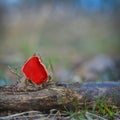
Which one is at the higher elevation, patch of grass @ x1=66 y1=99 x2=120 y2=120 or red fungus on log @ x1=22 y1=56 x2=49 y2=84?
A: red fungus on log @ x1=22 y1=56 x2=49 y2=84

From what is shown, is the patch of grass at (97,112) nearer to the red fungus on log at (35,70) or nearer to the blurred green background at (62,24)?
the red fungus on log at (35,70)

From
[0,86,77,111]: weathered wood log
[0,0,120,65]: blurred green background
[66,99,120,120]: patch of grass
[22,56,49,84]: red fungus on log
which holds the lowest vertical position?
[66,99,120,120]: patch of grass

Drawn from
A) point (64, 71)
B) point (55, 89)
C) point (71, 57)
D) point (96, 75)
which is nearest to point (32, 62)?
point (55, 89)

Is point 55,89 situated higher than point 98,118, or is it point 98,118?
point 55,89

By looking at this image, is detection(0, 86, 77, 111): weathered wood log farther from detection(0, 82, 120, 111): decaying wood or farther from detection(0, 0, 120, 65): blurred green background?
detection(0, 0, 120, 65): blurred green background

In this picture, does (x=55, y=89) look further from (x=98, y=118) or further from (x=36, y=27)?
(x=36, y=27)

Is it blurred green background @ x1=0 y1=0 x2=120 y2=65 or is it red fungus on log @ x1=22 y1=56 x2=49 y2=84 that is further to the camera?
blurred green background @ x1=0 y1=0 x2=120 y2=65

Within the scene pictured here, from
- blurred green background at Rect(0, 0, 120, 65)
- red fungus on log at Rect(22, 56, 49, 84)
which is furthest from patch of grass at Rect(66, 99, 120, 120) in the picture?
blurred green background at Rect(0, 0, 120, 65)
